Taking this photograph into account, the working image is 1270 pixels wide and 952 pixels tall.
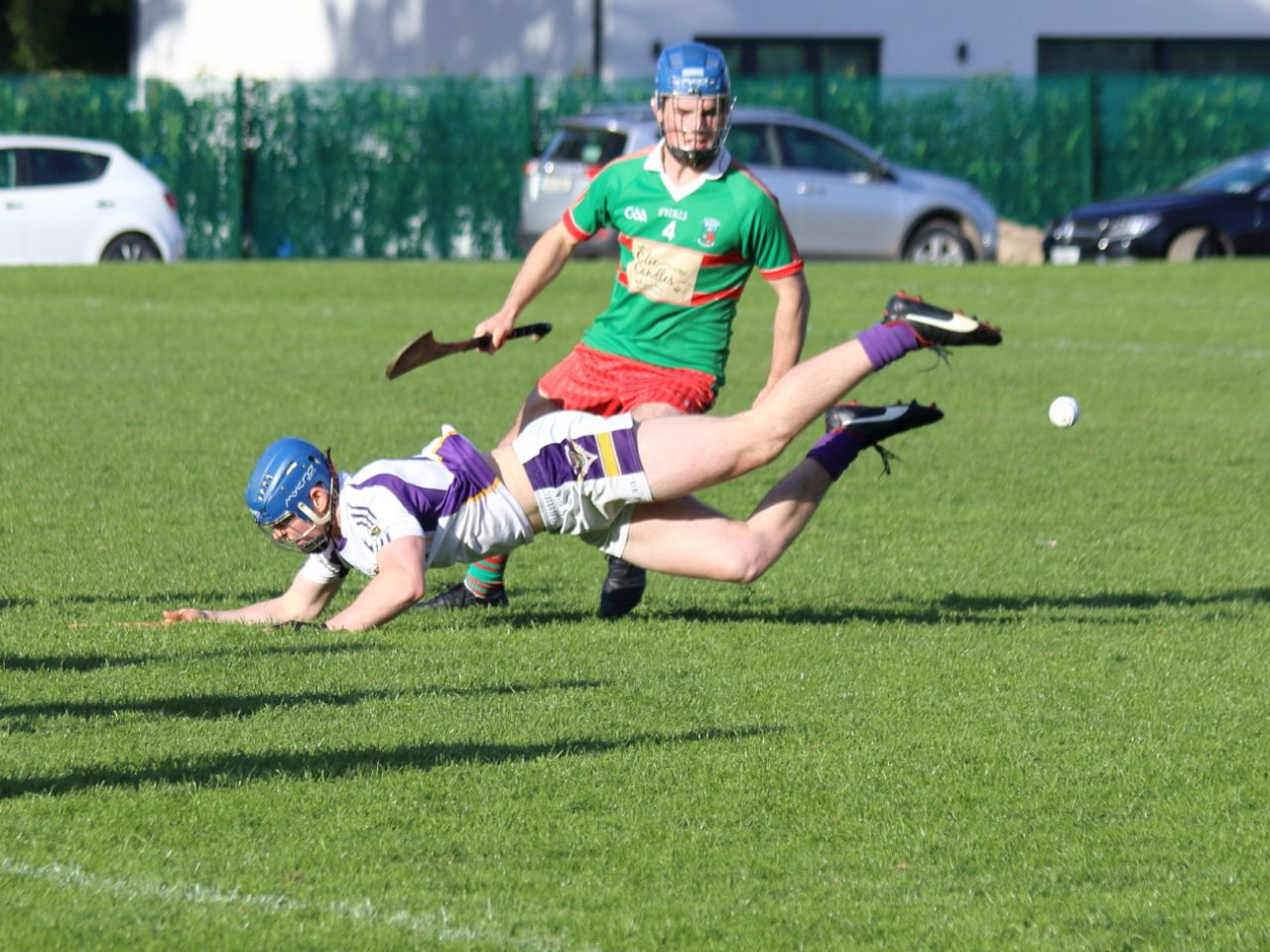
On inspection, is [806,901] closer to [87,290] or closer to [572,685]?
[572,685]

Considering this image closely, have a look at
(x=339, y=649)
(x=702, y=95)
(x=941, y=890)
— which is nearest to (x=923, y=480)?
(x=702, y=95)

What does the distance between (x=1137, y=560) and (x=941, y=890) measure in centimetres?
495

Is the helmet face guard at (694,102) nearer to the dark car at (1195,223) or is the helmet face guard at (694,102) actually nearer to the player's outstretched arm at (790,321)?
the player's outstretched arm at (790,321)

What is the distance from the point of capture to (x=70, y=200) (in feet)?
84.6

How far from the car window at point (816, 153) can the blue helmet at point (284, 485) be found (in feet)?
67.7

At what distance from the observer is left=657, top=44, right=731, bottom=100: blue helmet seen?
7.82 meters

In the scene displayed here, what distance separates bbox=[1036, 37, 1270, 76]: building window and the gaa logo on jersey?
3036 cm

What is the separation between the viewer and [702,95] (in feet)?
25.7

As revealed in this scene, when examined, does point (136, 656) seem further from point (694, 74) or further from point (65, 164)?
point (65, 164)

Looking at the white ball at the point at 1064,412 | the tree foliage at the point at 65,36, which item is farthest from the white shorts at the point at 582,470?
the tree foliage at the point at 65,36

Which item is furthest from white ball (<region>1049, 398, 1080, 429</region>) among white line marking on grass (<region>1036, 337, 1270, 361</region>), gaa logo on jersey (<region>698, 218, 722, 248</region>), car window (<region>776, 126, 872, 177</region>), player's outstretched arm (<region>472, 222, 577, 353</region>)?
car window (<region>776, 126, 872, 177</region>)

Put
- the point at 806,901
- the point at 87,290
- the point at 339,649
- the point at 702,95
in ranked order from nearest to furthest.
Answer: the point at 806,901, the point at 339,649, the point at 702,95, the point at 87,290

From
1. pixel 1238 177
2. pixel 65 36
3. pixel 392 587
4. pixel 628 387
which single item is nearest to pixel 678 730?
pixel 392 587

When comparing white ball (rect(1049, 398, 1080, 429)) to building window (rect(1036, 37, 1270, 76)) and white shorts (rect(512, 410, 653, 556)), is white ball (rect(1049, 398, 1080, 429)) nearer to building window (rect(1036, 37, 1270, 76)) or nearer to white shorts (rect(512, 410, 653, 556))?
white shorts (rect(512, 410, 653, 556))
